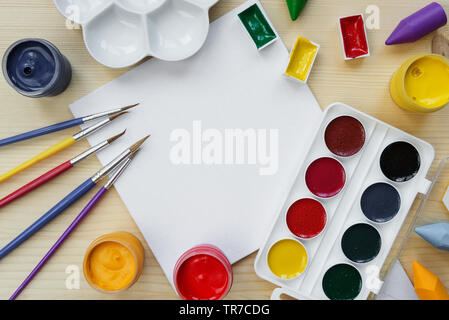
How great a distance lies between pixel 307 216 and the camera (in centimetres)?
81

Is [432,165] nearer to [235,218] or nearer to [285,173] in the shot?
[285,173]

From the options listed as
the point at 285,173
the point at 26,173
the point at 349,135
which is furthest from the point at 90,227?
the point at 349,135

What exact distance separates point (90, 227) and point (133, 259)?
0.53 ft

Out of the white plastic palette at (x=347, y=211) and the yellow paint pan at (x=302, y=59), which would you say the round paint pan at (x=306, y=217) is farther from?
the yellow paint pan at (x=302, y=59)

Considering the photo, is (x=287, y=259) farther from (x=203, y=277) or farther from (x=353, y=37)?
(x=353, y=37)

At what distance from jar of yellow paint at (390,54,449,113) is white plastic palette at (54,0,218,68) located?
46cm

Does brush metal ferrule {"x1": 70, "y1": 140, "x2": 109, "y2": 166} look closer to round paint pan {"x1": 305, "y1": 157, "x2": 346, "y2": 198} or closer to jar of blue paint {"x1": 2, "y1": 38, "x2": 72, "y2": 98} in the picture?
jar of blue paint {"x1": 2, "y1": 38, "x2": 72, "y2": 98}

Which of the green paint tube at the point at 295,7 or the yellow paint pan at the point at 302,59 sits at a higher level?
the green paint tube at the point at 295,7

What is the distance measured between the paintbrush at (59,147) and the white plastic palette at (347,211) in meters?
0.46

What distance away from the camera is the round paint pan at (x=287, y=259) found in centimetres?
82

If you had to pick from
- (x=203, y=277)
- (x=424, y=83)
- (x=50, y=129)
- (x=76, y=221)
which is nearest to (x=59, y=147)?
(x=50, y=129)

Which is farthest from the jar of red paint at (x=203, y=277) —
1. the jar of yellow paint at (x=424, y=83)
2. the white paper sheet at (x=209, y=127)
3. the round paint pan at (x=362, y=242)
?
the jar of yellow paint at (x=424, y=83)

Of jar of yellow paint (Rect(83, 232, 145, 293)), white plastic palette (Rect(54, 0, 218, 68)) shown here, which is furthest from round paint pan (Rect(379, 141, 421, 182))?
jar of yellow paint (Rect(83, 232, 145, 293))
